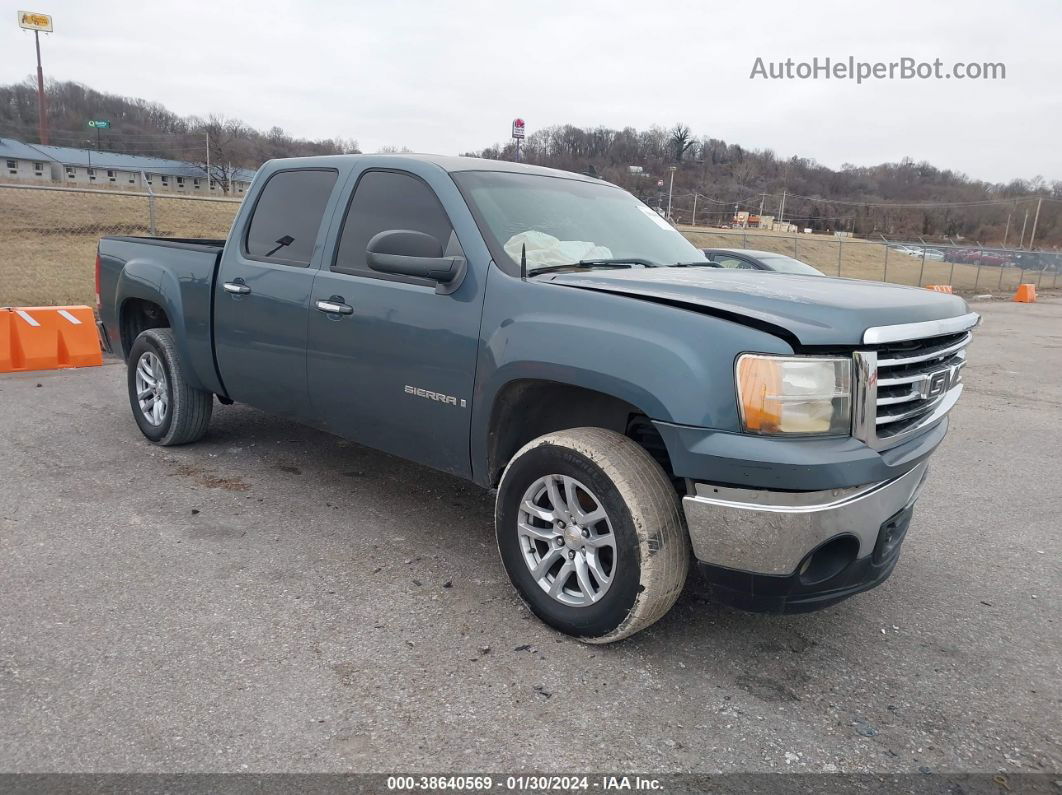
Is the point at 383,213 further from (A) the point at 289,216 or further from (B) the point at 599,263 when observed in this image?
(B) the point at 599,263

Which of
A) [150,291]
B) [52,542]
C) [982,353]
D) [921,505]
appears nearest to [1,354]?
[150,291]

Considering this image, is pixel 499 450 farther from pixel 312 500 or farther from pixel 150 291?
pixel 150 291

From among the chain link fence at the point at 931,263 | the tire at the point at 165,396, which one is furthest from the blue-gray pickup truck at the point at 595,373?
the chain link fence at the point at 931,263

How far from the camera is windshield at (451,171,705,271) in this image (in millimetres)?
3566

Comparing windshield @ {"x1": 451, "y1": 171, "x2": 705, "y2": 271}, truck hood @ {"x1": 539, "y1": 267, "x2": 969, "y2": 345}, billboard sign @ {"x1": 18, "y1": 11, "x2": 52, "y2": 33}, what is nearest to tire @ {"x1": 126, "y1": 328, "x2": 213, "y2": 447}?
windshield @ {"x1": 451, "y1": 171, "x2": 705, "y2": 271}

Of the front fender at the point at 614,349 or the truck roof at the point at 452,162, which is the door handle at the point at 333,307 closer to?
the truck roof at the point at 452,162

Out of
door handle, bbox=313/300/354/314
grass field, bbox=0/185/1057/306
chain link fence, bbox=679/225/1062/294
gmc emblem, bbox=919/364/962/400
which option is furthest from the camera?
chain link fence, bbox=679/225/1062/294

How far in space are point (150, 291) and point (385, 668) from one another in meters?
3.54

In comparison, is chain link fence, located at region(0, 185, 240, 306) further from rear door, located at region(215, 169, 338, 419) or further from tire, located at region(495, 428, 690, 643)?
tire, located at region(495, 428, 690, 643)

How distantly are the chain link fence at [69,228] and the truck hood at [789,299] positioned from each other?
10933mm

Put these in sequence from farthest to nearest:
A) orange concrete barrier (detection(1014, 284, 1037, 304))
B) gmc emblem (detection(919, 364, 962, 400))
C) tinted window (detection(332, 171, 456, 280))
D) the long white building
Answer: the long white building, orange concrete barrier (detection(1014, 284, 1037, 304)), tinted window (detection(332, 171, 456, 280)), gmc emblem (detection(919, 364, 962, 400))

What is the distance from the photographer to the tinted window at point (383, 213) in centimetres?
372

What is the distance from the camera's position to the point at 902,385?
286 cm

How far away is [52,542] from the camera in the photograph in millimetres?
3857
